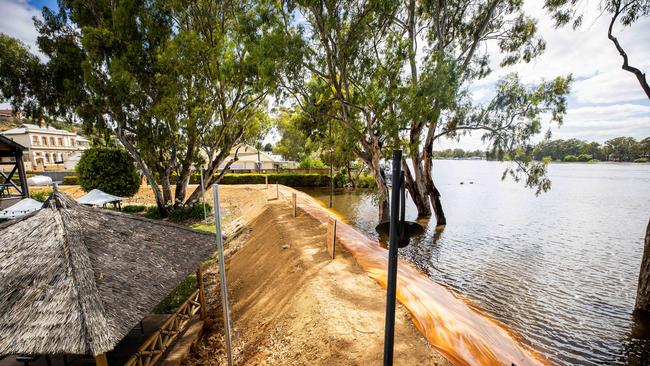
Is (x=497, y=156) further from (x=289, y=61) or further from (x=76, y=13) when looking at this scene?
(x=76, y=13)

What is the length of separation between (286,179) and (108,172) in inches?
756

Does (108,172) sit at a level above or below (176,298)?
above

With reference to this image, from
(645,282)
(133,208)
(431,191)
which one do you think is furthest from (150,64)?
(645,282)

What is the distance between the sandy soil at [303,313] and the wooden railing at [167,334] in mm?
675

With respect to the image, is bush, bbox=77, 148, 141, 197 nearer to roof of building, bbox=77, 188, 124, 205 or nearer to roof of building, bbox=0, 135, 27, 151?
roof of building, bbox=77, 188, 124, 205

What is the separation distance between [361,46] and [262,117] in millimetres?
10131

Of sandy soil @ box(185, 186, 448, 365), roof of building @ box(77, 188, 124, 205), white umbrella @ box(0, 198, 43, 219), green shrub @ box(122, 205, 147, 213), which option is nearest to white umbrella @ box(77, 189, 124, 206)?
roof of building @ box(77, 188, 124, 205)

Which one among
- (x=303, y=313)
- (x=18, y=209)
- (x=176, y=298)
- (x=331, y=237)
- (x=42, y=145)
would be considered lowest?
(x=176, y=298)

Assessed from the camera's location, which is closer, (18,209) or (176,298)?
(176,298)

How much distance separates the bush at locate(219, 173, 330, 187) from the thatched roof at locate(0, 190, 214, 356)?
27.2 metres

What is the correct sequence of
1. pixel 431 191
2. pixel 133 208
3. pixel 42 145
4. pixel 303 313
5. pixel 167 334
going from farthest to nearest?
pixel 42 145, pixel 133 208, pixel 431 191, pixel 303 313, pixel 167 334

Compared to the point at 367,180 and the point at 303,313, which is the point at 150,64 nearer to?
the point at 303,313

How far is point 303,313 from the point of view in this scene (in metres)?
5.80

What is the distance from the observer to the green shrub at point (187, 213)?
16859mm
